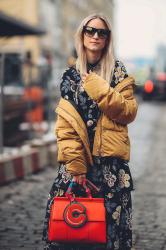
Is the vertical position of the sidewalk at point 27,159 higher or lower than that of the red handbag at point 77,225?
lower

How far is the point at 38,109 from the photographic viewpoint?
38.6ft

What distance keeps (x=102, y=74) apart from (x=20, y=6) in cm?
3369

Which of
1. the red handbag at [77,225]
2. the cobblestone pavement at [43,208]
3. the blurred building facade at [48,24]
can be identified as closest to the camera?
the red handbag at [77,225]

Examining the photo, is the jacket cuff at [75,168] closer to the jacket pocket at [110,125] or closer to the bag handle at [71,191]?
the bag handle at [71,191]

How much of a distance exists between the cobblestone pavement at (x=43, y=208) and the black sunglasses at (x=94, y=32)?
82.8 inches

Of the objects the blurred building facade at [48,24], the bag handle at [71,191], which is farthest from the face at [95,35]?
the blurred building facade at [48,24]

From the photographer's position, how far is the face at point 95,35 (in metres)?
3.84

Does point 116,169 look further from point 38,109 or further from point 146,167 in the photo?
point 38,109

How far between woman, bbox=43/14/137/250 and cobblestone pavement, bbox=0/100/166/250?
145cm

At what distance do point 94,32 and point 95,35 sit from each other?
22 millimetres

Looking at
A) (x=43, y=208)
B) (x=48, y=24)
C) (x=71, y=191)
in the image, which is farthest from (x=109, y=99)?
(x=48, y=24)

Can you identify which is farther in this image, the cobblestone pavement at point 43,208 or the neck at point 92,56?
the cobblestone pavement at point 43,208

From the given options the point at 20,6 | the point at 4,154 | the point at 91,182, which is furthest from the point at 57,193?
the point at 20,6

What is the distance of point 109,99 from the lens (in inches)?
144
